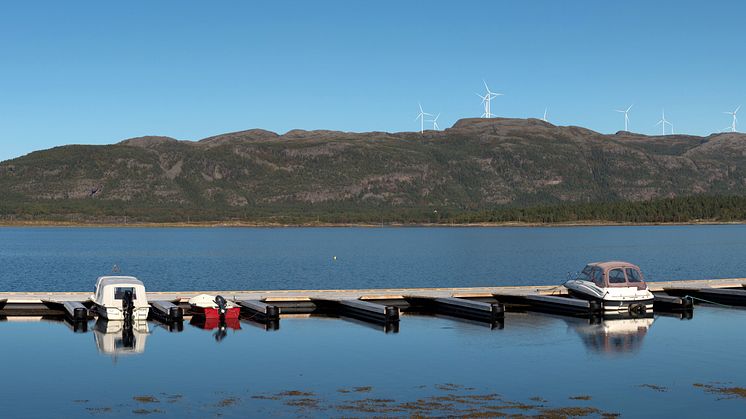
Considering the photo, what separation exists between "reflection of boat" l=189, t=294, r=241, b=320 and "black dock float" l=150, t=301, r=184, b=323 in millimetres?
1575

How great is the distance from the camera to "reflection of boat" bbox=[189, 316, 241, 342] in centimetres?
5231

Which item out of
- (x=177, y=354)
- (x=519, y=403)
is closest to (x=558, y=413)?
(x=519, y=403)

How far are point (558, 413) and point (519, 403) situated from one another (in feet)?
6.62

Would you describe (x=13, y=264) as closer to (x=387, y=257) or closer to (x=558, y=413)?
(x=387, y=257)

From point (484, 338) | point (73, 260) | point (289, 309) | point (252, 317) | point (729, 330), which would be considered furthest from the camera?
point (73, 260)

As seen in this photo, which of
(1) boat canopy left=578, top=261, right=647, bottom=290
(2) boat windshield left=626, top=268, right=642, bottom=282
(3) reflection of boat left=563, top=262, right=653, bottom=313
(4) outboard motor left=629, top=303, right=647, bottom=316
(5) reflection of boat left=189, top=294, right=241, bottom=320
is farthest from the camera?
(2) boat windshield left=626, top=268, right=642, bottom=282

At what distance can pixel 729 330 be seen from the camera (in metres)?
51.7

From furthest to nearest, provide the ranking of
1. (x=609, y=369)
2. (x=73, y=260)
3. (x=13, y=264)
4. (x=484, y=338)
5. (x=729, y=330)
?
1. (x=73, y=260)
2. (x=13, y=264)
3. (x=729, y=330)
4. (x=484, y=338)
5. (x=609, y=369)

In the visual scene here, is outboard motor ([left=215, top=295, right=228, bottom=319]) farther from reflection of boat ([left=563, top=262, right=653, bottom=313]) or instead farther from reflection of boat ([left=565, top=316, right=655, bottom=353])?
reflection of boat ([left=563, top=262, right=653, bottom=313])

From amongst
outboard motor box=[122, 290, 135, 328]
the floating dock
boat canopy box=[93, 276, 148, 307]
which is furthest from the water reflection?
the floating dock

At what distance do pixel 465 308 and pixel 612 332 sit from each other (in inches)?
399

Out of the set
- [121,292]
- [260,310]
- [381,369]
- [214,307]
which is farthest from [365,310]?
[381,369]

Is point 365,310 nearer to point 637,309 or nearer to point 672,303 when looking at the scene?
point 637,309

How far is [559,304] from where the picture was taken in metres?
59.2
